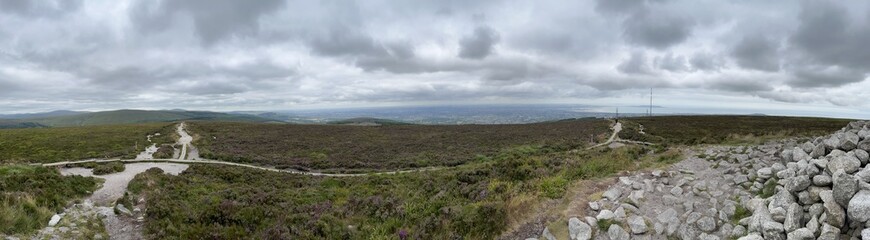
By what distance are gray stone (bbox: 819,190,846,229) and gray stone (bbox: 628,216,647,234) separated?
3.01 m

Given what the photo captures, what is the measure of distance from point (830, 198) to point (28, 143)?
6607cm

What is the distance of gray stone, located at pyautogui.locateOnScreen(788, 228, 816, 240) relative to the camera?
20.4ft

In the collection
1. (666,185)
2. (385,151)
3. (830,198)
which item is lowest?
(385,151)

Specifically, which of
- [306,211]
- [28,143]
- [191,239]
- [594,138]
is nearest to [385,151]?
[594,138]

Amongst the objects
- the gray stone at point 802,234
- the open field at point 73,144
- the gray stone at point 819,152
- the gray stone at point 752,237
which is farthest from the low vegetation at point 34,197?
the open field at point 73,144

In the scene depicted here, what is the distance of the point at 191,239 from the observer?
10.9 meters

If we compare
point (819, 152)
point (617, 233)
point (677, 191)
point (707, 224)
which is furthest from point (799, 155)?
point (617, 233)

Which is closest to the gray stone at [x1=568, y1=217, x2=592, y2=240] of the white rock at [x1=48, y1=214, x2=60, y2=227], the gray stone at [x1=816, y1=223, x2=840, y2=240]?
the gray stone at [x1=816, y1=223, x2=840, y2=240]

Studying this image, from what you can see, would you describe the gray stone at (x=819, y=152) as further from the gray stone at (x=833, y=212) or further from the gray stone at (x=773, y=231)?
the gray stone at (x=773, y=231)

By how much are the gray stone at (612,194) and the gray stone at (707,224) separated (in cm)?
216

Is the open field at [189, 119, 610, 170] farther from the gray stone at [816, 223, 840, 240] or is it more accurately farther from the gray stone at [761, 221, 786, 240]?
the gray stone at [816, 223, 840, 240]

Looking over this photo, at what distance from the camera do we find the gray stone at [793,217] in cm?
661

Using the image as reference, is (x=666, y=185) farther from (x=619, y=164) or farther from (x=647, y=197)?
(x=619, y=164)

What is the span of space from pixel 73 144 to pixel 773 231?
2388 inches
